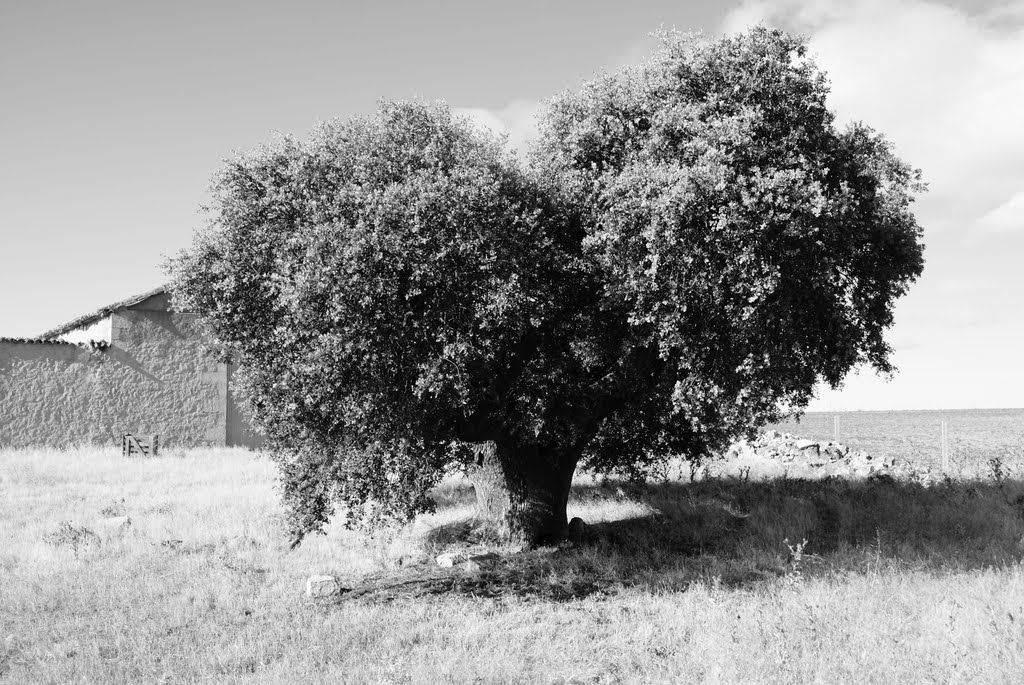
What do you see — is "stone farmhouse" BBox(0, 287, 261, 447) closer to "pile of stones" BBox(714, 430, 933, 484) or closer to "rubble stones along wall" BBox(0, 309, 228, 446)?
"rubble stones along wall" BBox(0, 309, 228, 446)

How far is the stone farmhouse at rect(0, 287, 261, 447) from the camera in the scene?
31.3 meters

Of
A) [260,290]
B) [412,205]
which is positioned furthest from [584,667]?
Answer: [260,290]

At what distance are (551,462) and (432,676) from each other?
26.9 feet

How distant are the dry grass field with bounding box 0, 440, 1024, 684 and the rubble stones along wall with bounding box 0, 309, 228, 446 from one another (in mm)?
9260

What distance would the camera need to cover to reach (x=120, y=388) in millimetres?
32781

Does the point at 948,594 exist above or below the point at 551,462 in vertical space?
below

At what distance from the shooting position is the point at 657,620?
12.0 metres

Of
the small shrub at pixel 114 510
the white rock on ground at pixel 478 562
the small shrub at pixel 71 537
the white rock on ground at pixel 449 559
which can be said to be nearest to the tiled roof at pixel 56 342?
the small shrub at pixel 114 510

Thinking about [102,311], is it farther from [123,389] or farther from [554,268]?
[554,268]

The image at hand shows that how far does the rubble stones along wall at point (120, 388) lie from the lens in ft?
103

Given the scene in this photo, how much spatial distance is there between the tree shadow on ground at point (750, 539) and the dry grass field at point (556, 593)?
0.08 m

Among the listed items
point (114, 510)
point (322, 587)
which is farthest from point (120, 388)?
point (322, 587)

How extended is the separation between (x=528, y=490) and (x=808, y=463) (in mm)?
15903

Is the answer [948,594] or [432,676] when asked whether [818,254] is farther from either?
[432,676]
